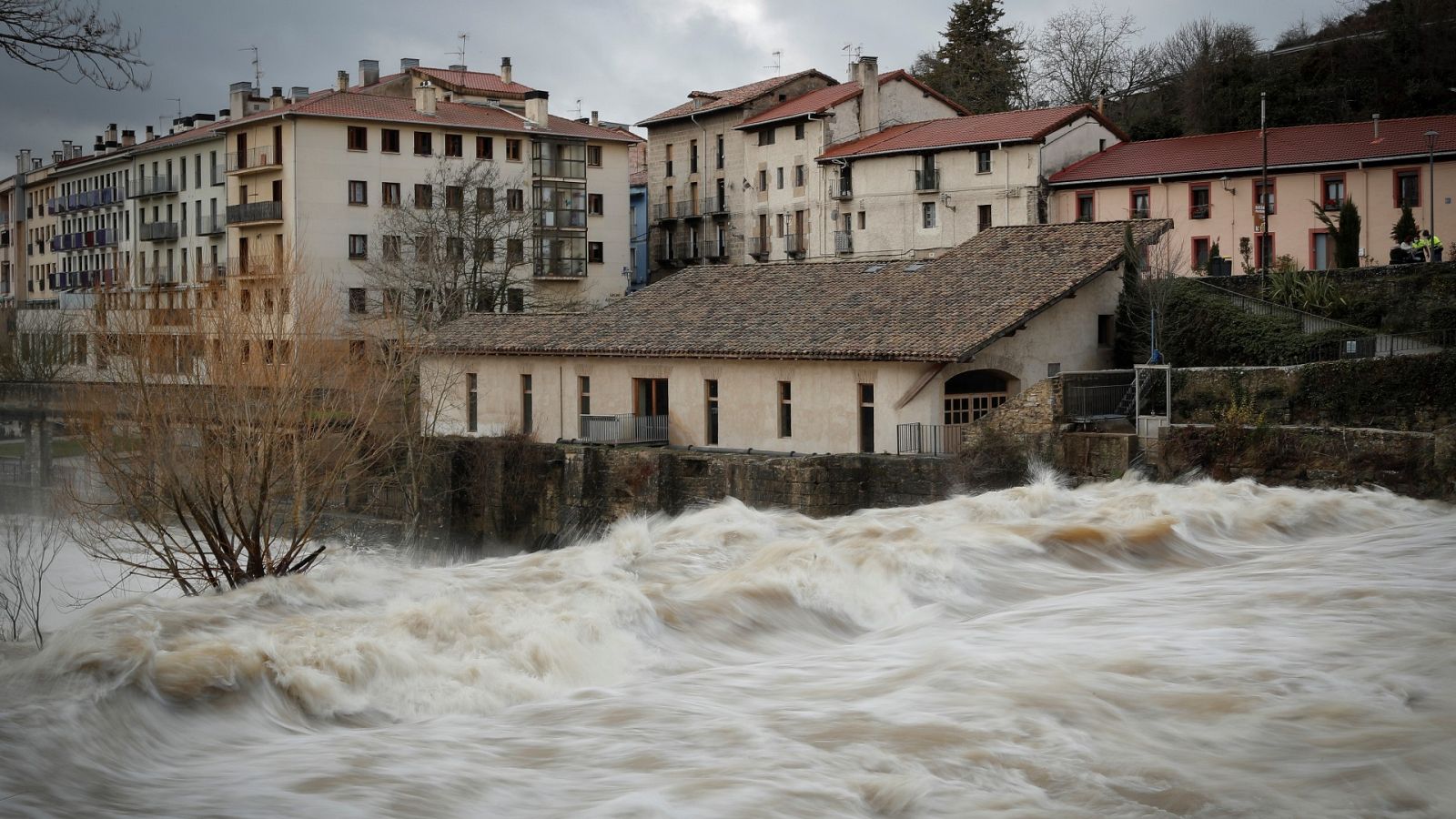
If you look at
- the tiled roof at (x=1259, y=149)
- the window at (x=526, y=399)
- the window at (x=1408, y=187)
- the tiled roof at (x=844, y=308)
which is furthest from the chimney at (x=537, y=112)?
the window at (x=1408, y=187)

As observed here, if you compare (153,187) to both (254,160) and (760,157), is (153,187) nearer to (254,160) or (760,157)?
(254,160)

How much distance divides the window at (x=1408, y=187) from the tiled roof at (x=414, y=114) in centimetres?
2994

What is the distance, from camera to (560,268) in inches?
2174

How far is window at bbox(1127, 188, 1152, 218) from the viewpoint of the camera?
1709 inches

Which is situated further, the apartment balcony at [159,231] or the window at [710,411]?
the apartment balcony at [159,231]

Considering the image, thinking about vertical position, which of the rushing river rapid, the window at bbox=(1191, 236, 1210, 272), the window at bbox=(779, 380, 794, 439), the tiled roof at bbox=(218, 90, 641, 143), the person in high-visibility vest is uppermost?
the tiled roof at bbox=(218, 90, 641, 143)

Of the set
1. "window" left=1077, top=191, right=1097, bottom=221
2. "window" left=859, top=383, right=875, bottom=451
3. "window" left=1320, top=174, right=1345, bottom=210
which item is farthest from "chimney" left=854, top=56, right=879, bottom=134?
"window" left=859, top=383, right=875, bottom=451

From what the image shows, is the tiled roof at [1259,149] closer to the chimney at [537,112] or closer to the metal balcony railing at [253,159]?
the chimney at [537,112]

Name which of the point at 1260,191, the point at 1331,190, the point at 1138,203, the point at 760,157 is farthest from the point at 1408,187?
the point at 760,157

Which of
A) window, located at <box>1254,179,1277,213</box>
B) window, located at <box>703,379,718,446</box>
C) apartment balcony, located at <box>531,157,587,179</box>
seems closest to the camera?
window, located at <box>703,379,718,446</box>

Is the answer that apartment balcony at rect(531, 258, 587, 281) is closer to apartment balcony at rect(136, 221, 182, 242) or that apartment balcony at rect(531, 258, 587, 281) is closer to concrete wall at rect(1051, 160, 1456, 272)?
apartment balcony at rect(136, 221, 182, 242)

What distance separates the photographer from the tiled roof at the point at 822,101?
54.1m

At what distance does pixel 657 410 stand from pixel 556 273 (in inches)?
1015

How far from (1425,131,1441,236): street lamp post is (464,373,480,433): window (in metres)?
25.9
